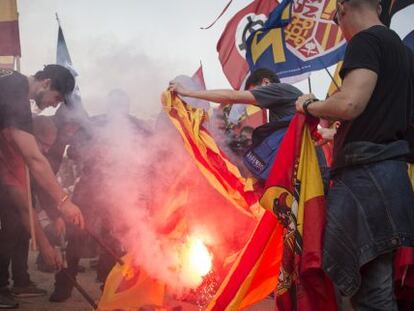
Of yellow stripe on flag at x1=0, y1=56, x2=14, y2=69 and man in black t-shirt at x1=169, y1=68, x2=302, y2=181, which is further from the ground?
yellow stripe on flag at x1=0, y1=56, x2=14, y2=69

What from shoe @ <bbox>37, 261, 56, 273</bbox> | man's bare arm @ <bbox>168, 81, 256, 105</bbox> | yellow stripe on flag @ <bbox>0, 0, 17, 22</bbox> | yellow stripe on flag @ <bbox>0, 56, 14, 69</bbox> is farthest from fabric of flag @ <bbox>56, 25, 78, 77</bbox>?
man's bare arm @ <bbox>168, 81, 256, 105</bbox>

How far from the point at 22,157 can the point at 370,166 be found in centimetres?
300

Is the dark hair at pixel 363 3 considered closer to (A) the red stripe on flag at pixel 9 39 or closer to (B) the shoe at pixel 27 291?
(B) the shoe at pixel 27 291

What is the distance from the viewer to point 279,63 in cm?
761

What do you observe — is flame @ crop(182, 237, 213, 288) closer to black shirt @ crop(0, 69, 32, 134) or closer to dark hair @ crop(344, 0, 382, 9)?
black shirt @ crop(0, 69, 32, 134)

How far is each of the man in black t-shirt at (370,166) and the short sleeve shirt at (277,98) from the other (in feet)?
Answer: 3.40

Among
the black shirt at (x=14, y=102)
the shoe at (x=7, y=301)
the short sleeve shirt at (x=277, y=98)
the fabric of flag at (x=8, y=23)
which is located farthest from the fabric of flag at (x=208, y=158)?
the fabric of flag at (x=8, y=23)

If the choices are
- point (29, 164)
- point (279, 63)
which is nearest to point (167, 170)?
point (29, 164)

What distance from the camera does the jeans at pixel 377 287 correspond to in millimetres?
2227

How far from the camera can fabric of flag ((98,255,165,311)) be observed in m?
3.83

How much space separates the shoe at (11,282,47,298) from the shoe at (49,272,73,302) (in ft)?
0.80

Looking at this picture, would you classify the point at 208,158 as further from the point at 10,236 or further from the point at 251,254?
the point at 10,236

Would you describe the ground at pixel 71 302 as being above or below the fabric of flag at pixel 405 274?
below

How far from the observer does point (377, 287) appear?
7.37 feet
